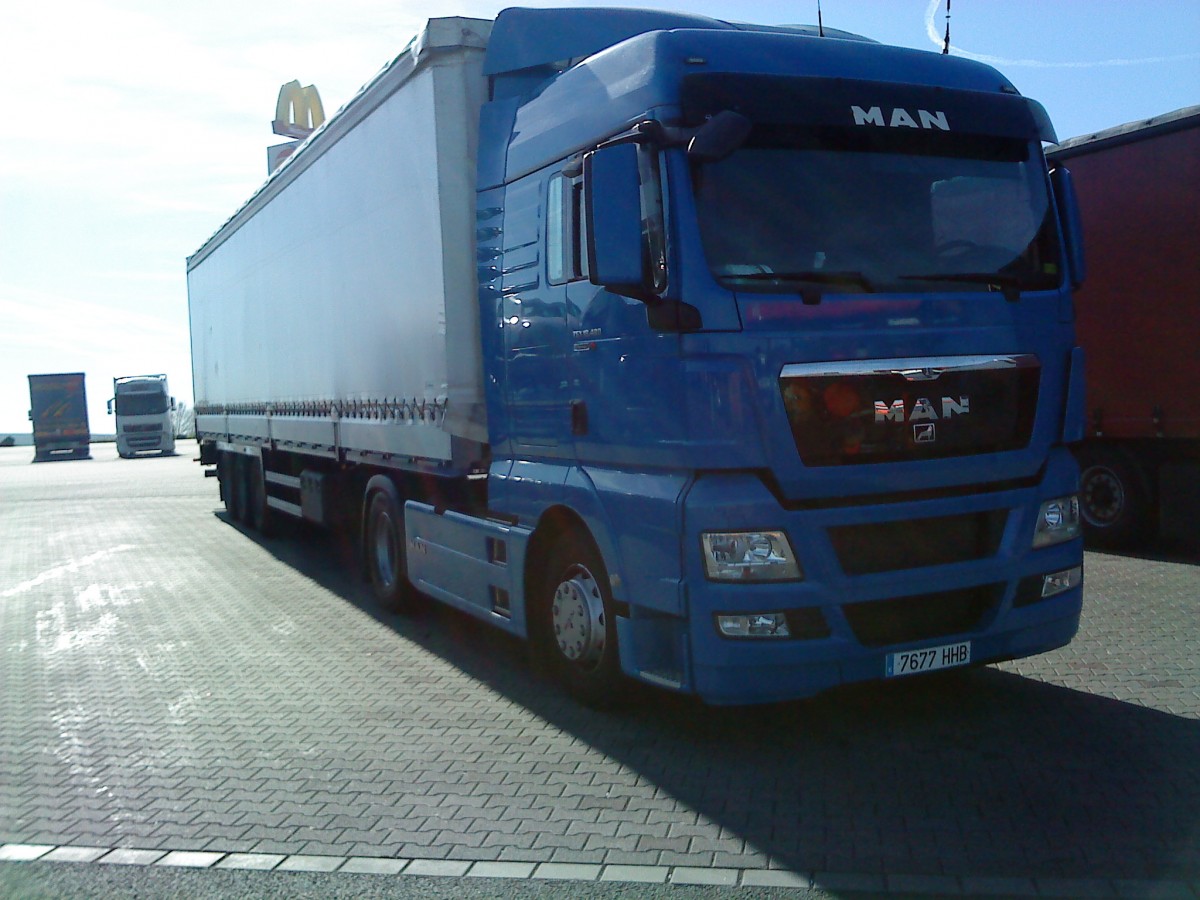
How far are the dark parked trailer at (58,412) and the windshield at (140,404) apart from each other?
550 cm

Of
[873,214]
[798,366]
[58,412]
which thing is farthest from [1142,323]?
[58,412]

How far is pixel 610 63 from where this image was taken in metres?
6.00

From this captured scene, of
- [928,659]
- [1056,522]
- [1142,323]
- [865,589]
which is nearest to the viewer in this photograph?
[865,589]

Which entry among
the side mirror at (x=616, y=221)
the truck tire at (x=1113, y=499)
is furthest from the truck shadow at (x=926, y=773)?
the truck tire at (x=1113, y=499)

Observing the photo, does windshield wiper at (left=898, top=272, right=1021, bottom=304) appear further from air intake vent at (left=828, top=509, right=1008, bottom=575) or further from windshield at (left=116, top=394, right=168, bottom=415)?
windshield at (left=116, top=394, right=168, bottom=415)

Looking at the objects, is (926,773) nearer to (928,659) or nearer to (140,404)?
(928,659)

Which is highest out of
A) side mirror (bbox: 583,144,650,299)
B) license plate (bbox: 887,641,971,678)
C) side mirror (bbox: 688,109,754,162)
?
side mirror (bbox: 688,109,754,162)

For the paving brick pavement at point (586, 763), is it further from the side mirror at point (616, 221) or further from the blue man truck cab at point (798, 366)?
the side mirror at point (616, 221)

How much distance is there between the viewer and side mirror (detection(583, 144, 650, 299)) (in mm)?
5340

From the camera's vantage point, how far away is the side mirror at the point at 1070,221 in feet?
20.5

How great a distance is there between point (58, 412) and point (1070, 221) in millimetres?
54633

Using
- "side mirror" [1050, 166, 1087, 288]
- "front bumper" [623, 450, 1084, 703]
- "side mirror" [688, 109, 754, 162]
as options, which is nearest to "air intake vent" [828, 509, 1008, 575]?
"front bumper" [623, 450, 1084, 703]

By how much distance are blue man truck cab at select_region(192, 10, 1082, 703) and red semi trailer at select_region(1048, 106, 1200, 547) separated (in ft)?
15.4

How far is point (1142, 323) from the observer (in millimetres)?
10625
